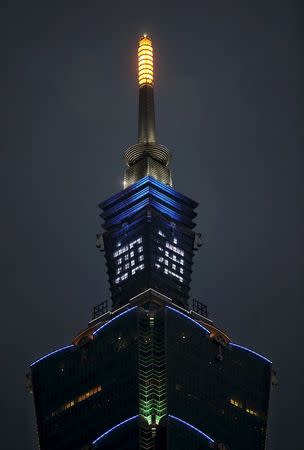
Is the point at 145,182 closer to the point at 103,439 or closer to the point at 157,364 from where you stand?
the point at 157,364

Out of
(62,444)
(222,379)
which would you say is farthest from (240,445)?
(62,444)

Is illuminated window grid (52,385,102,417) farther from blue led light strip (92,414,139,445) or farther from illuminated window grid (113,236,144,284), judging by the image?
illuminated window grid (113,236,144,284)

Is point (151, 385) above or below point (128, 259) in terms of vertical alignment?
below

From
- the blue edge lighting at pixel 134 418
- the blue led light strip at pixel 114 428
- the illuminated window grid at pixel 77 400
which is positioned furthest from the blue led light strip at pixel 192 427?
the illuminated window grid at pixel 77 400

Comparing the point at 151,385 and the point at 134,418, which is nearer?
the point at 134,418

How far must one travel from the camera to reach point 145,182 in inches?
7574

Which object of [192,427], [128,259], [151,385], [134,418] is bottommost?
[192,427]

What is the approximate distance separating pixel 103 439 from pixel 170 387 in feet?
47.9

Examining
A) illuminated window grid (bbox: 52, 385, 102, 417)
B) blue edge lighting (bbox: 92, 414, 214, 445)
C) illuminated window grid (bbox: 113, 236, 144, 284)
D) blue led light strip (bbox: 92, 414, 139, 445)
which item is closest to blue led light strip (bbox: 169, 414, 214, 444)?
blue edge lighting (bbox: 92, 414, 214, 445)

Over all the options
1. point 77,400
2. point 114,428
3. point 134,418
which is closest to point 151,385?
point 134,418

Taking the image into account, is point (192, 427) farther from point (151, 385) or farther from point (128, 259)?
point (128, 259)

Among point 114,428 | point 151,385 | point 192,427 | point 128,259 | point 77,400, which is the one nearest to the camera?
point 192,427

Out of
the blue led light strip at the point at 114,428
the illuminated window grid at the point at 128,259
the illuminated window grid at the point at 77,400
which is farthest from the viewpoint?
the illuminated window grid at the point at 128,259

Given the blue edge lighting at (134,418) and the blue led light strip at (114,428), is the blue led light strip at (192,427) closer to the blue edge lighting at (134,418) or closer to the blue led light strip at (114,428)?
the blue edge lighting at (134,418)
